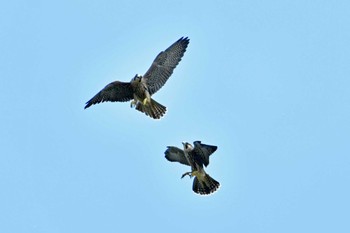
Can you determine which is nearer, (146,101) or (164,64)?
(146,101)

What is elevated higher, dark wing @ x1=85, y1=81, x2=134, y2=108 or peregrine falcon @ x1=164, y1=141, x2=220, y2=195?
dark wing @ x1=85, y1=81, x2=134, y2=108

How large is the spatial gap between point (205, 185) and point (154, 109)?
2.35m

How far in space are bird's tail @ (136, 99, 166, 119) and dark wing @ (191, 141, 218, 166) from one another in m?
2.05

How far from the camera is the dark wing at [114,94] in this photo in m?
23.8

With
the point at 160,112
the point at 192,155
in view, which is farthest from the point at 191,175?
the point at 160,112

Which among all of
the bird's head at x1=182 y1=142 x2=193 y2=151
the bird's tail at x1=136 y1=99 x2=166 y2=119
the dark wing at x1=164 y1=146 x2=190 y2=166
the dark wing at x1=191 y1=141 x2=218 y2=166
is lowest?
the dark wing at x1=191 y1=141 x2=218 y2=166

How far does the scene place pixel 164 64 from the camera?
24125mm

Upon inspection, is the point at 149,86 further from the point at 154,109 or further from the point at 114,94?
the point at 114,94

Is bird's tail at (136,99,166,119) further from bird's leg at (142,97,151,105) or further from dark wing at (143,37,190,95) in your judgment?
dark wing at (143,37,190,95)

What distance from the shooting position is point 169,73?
2412 cm

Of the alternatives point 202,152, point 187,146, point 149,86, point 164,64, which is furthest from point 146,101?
point 202,152

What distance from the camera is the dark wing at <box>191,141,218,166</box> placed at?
21622mm

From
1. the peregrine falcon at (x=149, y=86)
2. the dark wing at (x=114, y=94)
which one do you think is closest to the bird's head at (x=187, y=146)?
the peregrine falcon at (x=149, y=86)

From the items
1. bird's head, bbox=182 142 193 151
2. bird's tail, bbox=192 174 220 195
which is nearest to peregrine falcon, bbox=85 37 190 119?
bird's head, bbox=182 142 193 151
